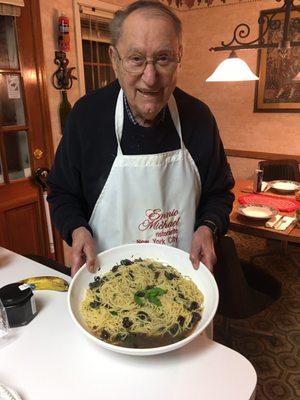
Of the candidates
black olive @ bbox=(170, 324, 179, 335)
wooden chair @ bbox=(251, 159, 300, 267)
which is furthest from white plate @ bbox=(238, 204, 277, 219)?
black olive @ bbox=(170, 324, 179, 335)

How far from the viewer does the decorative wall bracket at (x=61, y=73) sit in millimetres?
2531

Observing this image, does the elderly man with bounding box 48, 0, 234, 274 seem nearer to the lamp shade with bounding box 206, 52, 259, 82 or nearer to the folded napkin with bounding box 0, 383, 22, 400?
the folded napkin with bounding box 0, 383, 22, 400

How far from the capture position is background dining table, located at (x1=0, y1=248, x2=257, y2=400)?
0.73 m

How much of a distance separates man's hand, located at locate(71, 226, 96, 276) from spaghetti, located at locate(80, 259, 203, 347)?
0.20 ft

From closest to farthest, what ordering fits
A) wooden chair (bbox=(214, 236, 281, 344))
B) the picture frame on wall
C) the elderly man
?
the elderly man → wooden chair (bbox=(214, 236, 281, 344)) → the picture frame on wall

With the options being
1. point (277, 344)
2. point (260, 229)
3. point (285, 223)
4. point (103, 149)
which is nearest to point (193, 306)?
point (103, 149)

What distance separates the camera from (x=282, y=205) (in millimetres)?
2350

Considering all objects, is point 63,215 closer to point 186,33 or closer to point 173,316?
point 173,316

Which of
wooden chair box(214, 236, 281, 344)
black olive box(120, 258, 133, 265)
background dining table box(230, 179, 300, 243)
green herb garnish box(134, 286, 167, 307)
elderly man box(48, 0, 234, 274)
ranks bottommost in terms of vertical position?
wooden chair box(214, 236, 281, 344)

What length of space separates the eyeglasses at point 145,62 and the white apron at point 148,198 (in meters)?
0.23

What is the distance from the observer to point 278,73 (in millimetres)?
3518

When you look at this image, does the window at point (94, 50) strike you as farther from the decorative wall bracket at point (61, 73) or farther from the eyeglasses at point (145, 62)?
the eyeglasses at point (145, 62)

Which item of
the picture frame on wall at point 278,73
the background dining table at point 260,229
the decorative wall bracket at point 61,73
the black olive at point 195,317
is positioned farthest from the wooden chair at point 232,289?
the picture frame on wall at point 278,73

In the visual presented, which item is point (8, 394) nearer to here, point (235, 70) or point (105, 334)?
point (105, 334)
